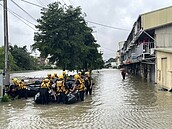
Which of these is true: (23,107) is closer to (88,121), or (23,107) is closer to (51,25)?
(88,121)

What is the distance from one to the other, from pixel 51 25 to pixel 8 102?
16.2 metres

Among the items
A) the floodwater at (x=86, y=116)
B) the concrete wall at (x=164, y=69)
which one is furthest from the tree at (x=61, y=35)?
the floodwater at (x=86, y=116)

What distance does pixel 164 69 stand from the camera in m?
31.4

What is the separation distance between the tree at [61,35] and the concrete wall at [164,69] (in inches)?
314

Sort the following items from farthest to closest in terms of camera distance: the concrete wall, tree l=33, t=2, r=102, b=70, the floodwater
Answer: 1. tree l=33, t=2, r=102, b=70
2. the concrete wall
3. the floodwater

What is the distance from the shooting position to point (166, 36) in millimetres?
34750

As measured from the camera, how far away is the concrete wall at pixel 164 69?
94.2ft

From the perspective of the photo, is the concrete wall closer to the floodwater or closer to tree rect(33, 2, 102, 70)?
tree rect(33, 2, 102, 70)

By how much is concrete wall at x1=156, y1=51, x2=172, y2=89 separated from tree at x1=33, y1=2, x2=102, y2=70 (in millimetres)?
7973

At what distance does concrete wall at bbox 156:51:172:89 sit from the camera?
2870cm

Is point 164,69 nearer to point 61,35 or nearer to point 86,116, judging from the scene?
point 61,35

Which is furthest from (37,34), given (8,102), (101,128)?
(101,128)

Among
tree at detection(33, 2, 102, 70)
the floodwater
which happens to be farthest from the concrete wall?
the floodwater

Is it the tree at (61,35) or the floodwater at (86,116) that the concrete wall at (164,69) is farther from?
the floodwater at (86,116)
